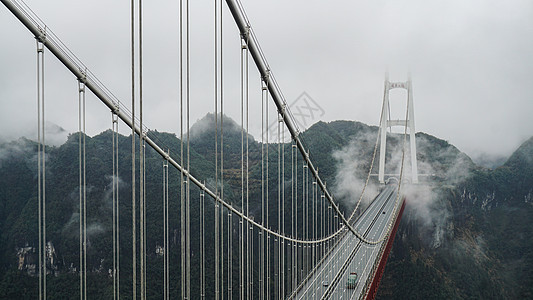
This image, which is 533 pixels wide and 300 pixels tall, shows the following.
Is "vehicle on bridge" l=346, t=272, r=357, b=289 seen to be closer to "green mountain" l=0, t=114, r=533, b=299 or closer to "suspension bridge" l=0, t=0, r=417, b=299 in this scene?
"suspension bridge" l=0, t=0, r=417, b=299

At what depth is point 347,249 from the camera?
82.1ft

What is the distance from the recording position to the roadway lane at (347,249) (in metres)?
Result: 17.6

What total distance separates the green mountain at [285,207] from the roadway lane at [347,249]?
18.1 ft

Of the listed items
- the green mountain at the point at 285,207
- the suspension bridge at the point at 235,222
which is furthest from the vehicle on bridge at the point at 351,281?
the green mountain at the point at 285,207

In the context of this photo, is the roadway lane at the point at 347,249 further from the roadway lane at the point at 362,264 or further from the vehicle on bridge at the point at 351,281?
the vehicle on bridge at the point at 351,281

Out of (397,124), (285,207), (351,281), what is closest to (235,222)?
(285,207)

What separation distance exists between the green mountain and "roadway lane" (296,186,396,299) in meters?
5.53

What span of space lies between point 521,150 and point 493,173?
8574 millimetres

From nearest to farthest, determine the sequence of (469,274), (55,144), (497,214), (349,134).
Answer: (55,144), (469,274), (497,214), (349,134)

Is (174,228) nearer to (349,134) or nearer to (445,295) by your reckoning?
(445,295)

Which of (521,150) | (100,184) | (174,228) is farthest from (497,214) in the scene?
(100,184)

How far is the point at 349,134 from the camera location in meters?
81.4

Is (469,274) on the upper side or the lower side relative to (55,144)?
lower

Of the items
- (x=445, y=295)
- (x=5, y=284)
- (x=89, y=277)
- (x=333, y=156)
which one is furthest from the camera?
(x=333, y=156)
